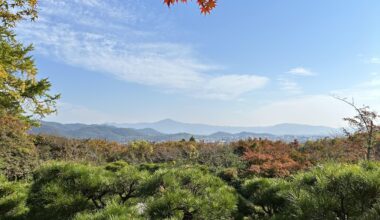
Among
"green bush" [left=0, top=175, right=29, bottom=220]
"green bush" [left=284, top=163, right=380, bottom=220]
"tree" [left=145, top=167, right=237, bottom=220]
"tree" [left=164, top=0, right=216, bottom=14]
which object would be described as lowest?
"green bush" [left=0, top=175, right=29, bottom=220]

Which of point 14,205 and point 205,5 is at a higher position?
point 205,5

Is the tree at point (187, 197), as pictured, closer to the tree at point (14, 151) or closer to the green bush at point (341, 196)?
the green bush at point (341, 196)

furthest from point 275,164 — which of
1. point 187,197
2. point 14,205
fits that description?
point 14,205

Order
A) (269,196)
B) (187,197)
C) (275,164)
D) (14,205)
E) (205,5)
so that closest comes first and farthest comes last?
(205,5)
(187,197)
(269,196)
(14,205)
(275,164)

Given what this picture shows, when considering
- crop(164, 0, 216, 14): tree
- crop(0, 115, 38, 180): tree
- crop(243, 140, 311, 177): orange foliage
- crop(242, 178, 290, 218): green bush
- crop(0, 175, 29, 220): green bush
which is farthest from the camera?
crop(0, 115, 38, 180): tree

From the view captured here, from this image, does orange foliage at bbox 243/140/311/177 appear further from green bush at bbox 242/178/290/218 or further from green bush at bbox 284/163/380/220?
green bush at bbox 284/163/380/220

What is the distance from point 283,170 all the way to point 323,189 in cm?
883

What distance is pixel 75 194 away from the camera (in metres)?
6.44

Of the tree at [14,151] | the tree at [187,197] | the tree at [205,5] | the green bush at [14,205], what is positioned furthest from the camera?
the tree at [14,151]

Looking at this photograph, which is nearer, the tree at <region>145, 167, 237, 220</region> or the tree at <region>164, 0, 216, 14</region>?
the tree at <region>164, 0, 216, 14</region>

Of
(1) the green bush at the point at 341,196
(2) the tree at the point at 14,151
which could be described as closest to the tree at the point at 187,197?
(1) the green bush at the point at 341,196

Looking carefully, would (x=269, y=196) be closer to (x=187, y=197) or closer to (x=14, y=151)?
(x=187, y=197)

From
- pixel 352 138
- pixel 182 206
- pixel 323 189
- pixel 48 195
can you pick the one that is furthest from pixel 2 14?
pixel 352 138

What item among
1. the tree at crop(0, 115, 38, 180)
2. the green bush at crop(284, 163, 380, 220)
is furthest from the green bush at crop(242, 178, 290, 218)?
the tree at crop(0, 115, 38, 180)
